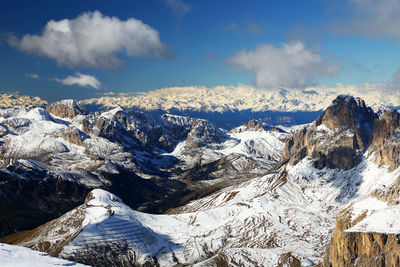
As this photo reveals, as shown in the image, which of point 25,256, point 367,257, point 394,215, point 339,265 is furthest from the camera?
point 394,215

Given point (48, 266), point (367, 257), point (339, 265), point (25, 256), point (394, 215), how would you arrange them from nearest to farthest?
1. point (48, 266)
2. point (25, 256)
3. point (367, 257)
4. point (339, 265)
5. point (394, 215)

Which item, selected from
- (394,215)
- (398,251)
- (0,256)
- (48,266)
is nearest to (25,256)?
(0,256)

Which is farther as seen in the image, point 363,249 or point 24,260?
point 363,249

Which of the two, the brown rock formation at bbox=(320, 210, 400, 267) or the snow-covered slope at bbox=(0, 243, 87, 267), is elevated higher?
the snow-covered slope at bbox=(0, 243, 87, 267)

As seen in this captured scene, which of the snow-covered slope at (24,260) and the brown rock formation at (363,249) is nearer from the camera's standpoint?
the snow-covered slope at (24,260)

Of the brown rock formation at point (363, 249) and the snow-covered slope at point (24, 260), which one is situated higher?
the snow-covered slope at point (24, 260)

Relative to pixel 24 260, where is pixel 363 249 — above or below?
below

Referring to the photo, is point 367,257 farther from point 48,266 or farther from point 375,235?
point 48,266

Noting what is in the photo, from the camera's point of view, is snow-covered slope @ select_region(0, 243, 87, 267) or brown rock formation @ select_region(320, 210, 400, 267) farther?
brown rock formation @ select_region(320, 210, 400, 267)
